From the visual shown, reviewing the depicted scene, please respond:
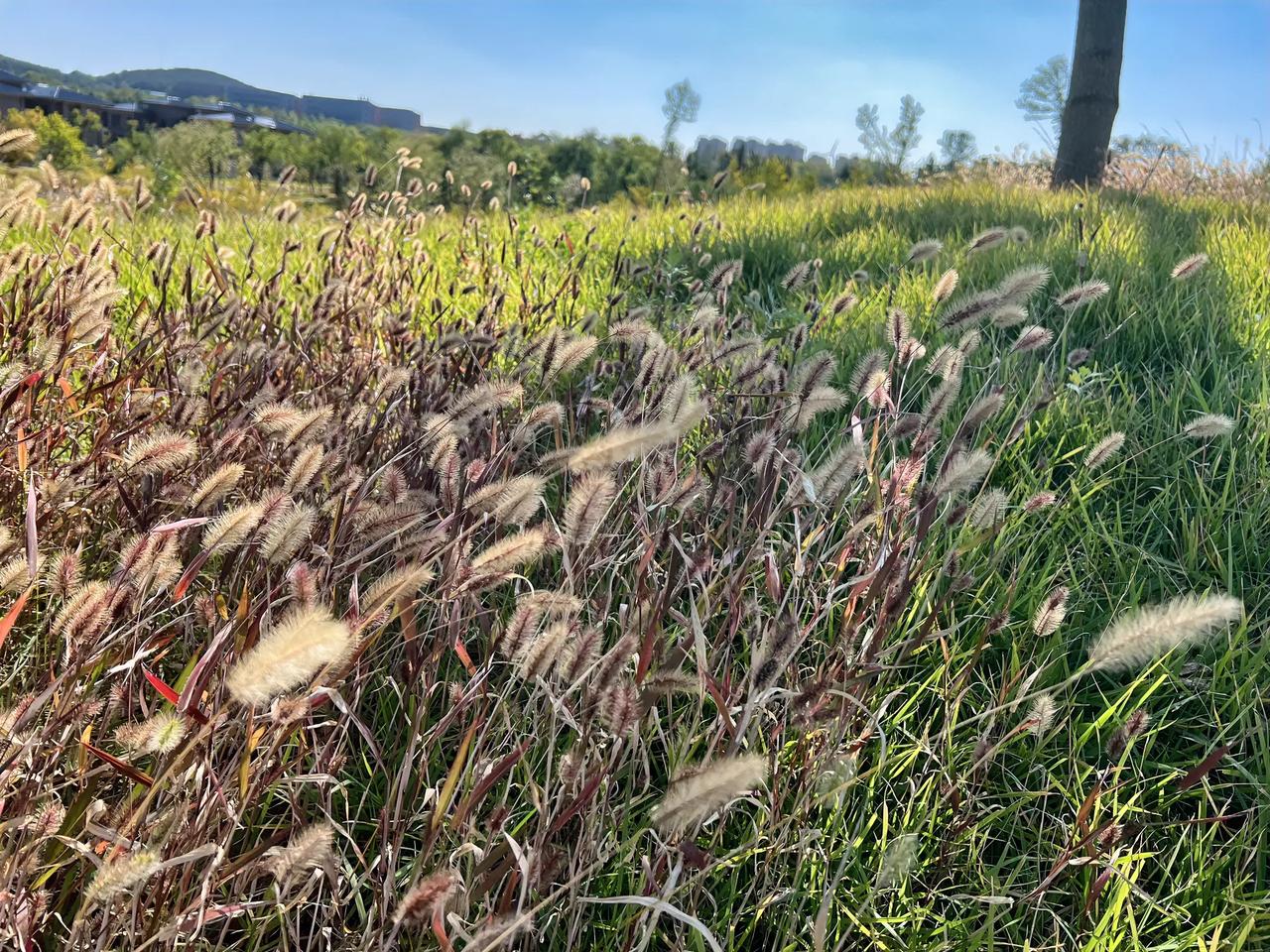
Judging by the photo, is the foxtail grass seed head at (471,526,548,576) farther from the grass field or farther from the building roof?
the building roof

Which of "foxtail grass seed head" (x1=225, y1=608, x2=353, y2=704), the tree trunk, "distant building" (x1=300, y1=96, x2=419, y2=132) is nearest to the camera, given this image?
"foxtail grass seed head" (x1=225, y1=608, x2=353, y2=704)

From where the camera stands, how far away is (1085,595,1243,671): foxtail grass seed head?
3.41 feet

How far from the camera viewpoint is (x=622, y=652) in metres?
1.10

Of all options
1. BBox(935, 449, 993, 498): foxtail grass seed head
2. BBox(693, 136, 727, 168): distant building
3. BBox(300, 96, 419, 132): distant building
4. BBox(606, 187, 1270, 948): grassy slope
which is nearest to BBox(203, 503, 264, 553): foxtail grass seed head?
BBox(606, 187, 1270, 948): grassy slope

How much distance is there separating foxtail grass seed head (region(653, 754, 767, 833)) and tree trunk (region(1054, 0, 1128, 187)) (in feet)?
24.5

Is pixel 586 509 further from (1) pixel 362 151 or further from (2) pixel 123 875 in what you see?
(1) pixel 362 151

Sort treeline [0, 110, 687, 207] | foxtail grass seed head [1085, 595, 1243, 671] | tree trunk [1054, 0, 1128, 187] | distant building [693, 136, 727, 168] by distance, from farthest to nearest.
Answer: treeline [0, 110, 687, 207] → distant building [693, 136, 727, 168] → tree trunk [1054, 0, 1128, 187] → foxtail grass seed head [1085, 595, 1243, 671]

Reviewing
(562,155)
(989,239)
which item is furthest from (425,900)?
(562,155)

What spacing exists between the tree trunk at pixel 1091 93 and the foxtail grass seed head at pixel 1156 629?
7.03m

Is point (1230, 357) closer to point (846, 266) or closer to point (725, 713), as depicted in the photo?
point (846, 266)

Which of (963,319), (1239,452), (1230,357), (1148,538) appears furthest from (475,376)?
(1230,357)

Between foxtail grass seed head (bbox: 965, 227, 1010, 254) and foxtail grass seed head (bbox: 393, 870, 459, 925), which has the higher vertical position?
foxtail grass seed head (bbox: 965, 227, 1010, 254)

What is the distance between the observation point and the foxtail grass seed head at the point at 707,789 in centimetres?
86

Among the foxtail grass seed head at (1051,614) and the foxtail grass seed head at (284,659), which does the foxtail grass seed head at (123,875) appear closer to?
the foxtail grass seed head at (284,659)
